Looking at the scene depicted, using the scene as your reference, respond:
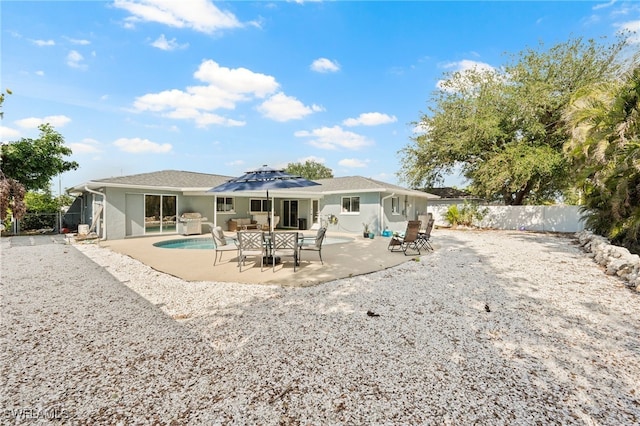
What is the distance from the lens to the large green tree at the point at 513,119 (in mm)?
19312

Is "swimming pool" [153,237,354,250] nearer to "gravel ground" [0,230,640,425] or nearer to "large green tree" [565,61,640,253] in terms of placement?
"gravel ground" [0,230,640,425]

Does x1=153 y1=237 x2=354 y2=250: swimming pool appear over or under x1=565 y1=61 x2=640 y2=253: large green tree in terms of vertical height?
under

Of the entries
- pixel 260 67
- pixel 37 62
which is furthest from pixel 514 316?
pixel 260 67

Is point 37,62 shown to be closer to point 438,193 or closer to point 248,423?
point 248,423

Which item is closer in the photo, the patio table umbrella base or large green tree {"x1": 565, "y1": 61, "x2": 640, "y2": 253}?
large green tree {"x1": 565, "y1": 61, "x2": 640, "y2": 253}

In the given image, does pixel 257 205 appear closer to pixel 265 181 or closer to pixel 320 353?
pixel 265 181

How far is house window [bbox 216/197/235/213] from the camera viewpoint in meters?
18.9

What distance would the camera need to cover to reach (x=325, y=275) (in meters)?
7.14

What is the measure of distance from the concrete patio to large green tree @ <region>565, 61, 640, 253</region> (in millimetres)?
5722

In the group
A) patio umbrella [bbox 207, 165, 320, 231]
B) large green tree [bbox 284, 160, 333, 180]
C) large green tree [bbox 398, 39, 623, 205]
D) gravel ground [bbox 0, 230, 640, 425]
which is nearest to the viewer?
gravel ground [bbox 0, 230, 640, 425]

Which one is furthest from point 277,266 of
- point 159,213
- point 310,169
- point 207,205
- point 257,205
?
point 310,169

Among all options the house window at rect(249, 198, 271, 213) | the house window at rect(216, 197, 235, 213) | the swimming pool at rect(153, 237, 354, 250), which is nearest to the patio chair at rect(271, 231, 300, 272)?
the swimming pool at rect(153, 237, 354, 250)

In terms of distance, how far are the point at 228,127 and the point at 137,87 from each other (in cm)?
963

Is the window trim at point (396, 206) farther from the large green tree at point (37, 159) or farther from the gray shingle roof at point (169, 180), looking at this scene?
the large green tree at point (37, 159)
